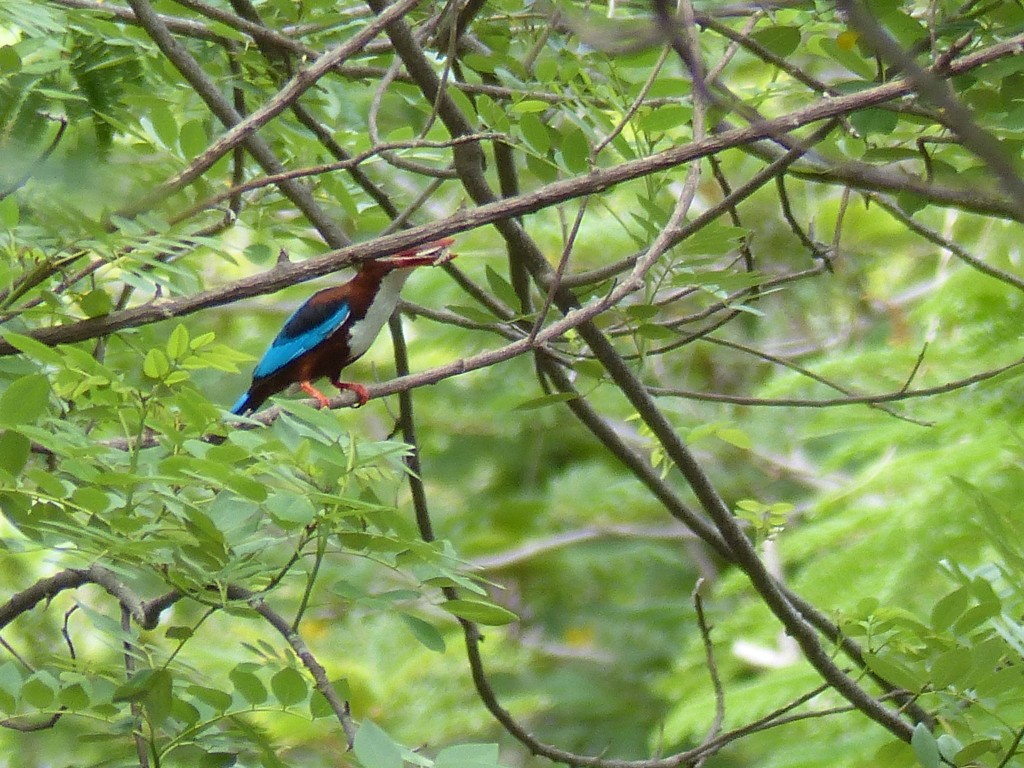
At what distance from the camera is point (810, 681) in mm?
3311

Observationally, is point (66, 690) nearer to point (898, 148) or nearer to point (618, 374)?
point (618, 374)

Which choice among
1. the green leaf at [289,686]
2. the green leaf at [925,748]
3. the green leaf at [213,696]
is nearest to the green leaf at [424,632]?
the green leaf at [289,686]

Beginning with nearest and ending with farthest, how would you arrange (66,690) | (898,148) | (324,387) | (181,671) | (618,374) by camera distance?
(66,690), (181,671), (898,148), (618,374), (324,387)

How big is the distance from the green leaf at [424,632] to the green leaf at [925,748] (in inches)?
29.1

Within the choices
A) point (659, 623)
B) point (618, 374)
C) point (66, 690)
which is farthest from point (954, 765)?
point (659, 623)

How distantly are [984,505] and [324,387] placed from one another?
3137mm

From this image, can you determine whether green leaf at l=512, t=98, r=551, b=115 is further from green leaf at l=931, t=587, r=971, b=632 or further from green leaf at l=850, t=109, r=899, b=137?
green leaf at l=931, t=587, r=971, b=632

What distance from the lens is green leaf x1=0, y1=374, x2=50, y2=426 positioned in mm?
1603

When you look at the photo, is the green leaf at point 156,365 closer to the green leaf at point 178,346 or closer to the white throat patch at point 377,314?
the green leaf at point 178,346

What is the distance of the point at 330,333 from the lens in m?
3.55

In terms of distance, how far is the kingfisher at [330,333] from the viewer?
11.2ft

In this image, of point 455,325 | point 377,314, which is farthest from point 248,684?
point 377,314

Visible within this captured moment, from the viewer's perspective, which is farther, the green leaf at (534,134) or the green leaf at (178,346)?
the green leaf at (534,134)

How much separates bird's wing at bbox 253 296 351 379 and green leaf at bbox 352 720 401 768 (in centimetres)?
219
